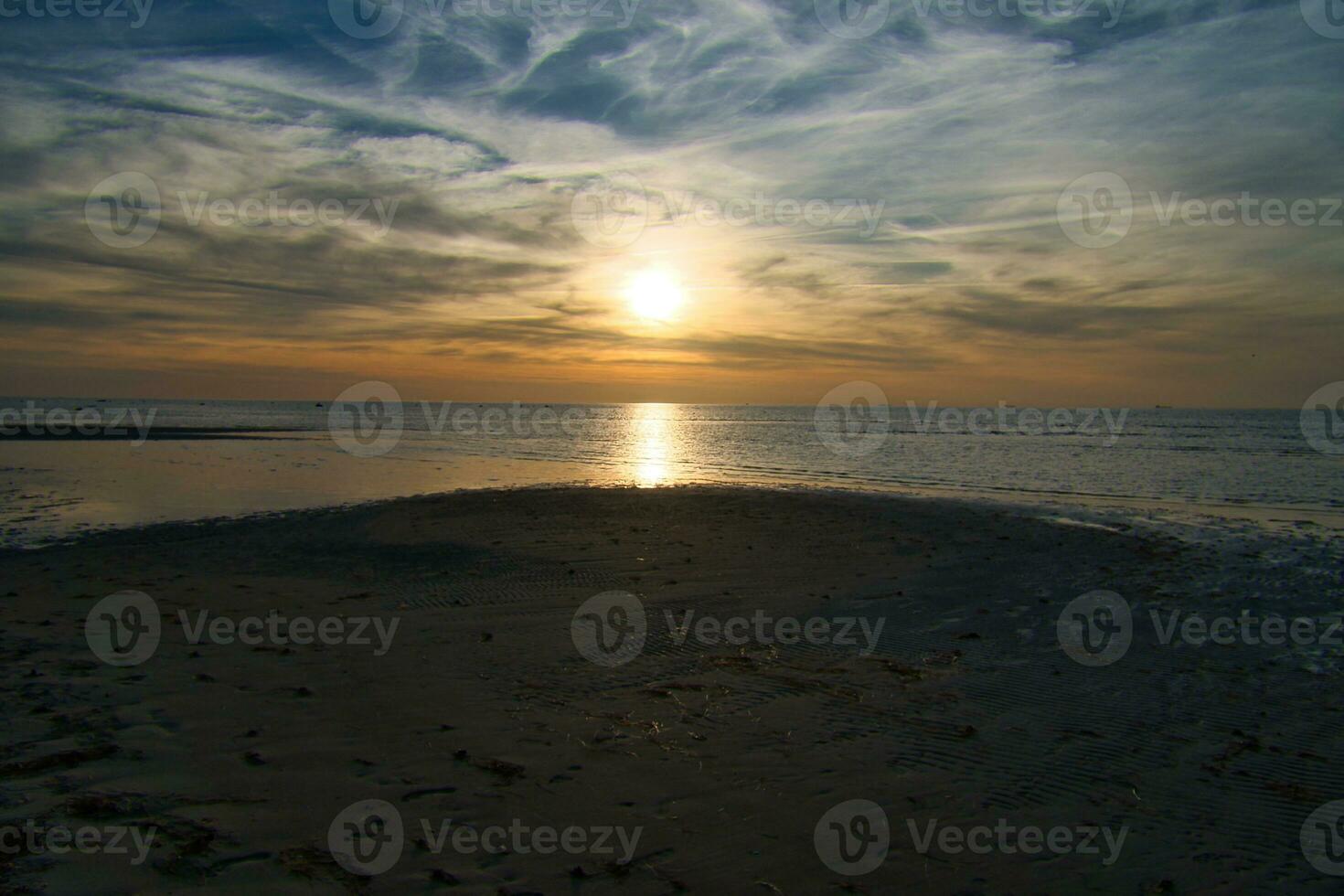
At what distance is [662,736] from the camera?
676 cm

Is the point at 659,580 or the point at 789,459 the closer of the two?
the point at 659,580

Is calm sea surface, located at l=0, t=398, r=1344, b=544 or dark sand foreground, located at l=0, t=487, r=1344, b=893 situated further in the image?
calm sea surface, located at l=0, t=398, r=1344, b=544

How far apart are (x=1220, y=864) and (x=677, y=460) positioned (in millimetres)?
38479

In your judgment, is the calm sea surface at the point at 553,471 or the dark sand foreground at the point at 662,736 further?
the calm sea surface at the point at 553,471

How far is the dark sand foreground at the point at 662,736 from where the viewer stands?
4.91 meters

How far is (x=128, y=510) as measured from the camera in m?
20.4

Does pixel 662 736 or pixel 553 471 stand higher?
pixel 553 471

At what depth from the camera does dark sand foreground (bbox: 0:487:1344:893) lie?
491cm

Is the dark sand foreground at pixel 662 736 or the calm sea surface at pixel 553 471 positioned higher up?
the calm sea surface at pixel 553 471

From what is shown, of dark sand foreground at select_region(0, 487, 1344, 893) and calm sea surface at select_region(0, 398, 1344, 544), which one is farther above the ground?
calm sea surface at select_region(0, 398, 1344, 544)

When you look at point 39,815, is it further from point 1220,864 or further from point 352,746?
point 1220,864

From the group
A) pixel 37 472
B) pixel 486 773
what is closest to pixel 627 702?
pixel 486 773

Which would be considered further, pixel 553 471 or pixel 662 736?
pixel 553 471

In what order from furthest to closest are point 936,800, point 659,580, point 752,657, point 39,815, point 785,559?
point 785,559
point 659,580
point 752,657
point 936,800
point 39,815
